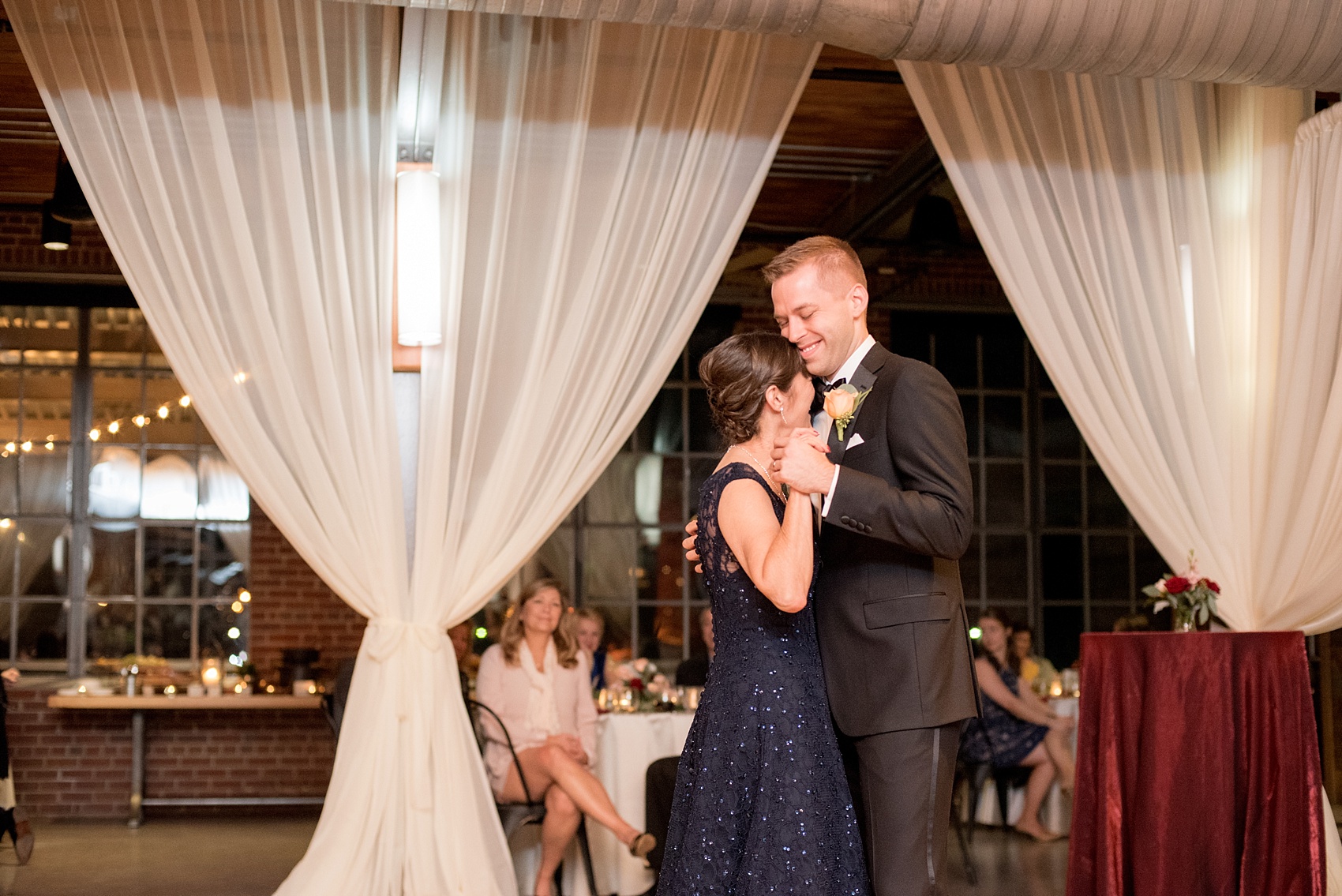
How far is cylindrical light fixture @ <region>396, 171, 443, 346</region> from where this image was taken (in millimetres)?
4020

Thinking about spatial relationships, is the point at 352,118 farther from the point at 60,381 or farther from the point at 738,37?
the point at 60,381

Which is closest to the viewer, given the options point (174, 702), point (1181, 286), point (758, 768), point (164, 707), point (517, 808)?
point (758, 768)

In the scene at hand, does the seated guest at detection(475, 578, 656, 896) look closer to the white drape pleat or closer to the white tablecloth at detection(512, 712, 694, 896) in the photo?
the white tablecloth at detection(512, 712, 694, 896)

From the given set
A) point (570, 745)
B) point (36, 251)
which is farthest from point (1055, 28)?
point (36, 251)

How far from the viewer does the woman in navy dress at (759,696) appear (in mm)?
2551

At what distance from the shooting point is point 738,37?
4.25 meters

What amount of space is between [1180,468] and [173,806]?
22.1 ft

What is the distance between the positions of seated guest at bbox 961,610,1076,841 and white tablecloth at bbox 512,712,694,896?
7.78 ft

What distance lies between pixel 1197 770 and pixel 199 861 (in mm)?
4928

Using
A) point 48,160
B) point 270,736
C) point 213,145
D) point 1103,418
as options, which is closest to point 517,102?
point 213,145

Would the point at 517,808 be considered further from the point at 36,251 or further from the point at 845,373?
the point at 36,251

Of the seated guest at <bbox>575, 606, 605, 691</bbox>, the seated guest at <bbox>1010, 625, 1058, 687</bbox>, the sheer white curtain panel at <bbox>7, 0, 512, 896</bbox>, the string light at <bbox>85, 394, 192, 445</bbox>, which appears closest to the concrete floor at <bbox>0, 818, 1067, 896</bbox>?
the seated guest at <bbox>1010, 625, 1058, 687</bbox>

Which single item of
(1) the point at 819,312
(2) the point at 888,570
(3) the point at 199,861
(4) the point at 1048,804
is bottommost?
(3) the point at 199,861

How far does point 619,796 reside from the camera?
17.2ft
